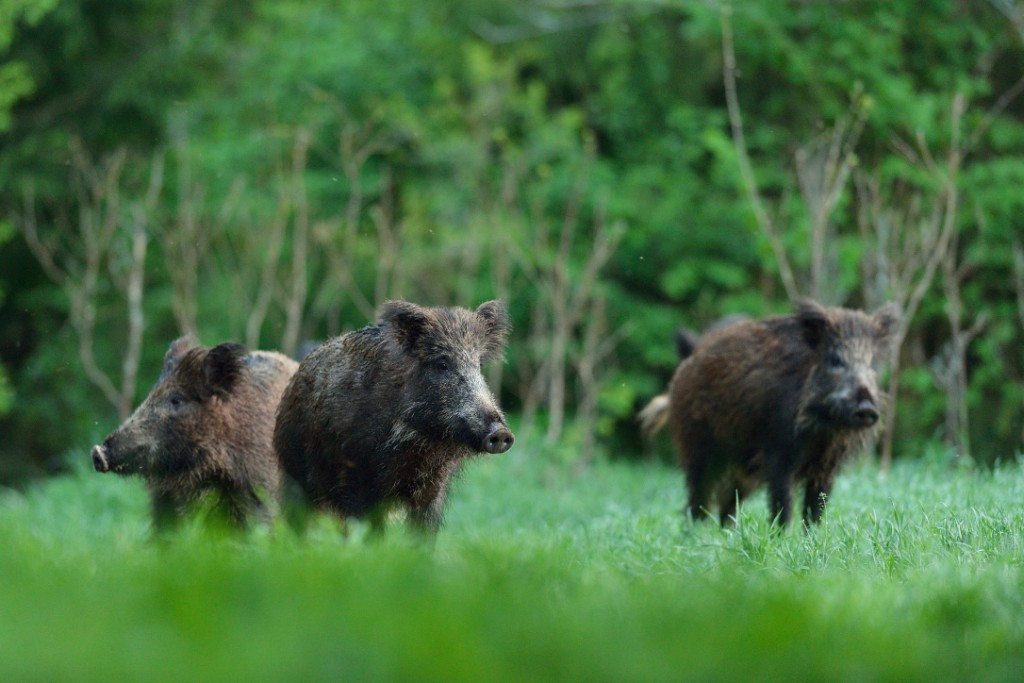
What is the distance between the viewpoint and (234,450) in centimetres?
766

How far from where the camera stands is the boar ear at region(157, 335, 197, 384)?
776 cm

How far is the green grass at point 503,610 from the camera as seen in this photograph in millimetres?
3129

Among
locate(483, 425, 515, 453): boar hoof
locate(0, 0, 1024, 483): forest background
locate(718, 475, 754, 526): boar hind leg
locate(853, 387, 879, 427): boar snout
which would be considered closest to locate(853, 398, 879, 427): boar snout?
locate(853, 387, 879, 427): boar snout

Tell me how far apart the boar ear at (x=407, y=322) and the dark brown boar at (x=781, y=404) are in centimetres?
257

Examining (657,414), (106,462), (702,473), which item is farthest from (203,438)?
(657,414)

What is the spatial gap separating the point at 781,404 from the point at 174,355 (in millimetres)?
3756

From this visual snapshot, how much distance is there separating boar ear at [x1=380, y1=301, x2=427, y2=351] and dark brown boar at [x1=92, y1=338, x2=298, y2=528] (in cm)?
146

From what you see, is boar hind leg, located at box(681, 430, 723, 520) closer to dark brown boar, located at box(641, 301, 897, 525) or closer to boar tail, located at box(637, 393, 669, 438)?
dark brown boar, located at box(641, 301, 897, 525)

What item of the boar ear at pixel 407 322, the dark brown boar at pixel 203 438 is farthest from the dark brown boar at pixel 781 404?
the dark brown boar at pixel 203 438

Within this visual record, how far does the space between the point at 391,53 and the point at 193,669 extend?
18.5m

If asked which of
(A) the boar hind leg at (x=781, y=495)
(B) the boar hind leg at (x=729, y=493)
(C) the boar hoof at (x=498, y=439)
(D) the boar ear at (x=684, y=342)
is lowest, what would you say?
(B) the boar hind leg at (x=729, y=493)

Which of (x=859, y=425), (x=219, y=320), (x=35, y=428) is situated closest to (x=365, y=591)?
(x=859, y=425)

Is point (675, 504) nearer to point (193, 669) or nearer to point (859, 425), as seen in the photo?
point (859, 425)

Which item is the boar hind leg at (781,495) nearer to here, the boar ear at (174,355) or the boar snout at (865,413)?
the boar snout at (865,413)
